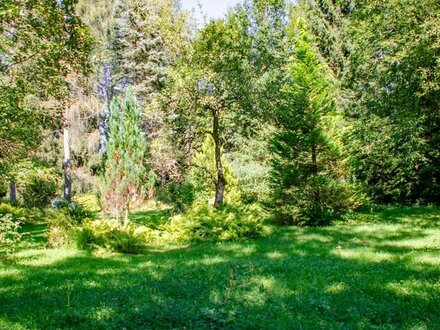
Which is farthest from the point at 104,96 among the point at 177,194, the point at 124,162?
the point at 124,162

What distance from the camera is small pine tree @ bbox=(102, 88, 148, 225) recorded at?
45.8ft

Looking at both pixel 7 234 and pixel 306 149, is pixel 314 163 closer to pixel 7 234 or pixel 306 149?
pixel 306 149

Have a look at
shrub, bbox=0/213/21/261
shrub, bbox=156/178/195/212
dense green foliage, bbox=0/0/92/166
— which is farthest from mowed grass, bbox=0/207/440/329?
shrub, bbox=156/178/195/212

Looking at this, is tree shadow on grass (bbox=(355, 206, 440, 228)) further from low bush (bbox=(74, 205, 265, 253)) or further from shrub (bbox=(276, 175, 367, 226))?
low bush (bbox=(74, 205, 265, 253))

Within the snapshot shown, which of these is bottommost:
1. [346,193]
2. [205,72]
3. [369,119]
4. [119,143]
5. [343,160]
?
[346,193]

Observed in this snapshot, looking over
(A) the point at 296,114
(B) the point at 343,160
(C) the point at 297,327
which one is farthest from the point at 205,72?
(C) the point at 297,327

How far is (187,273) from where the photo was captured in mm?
7602

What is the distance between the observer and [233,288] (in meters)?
6.34

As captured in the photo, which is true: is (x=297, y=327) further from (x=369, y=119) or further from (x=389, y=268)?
(x=369, y=119)

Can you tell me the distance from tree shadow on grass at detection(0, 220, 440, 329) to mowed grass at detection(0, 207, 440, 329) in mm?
17

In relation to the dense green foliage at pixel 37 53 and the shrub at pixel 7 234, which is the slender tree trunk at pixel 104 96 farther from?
the shrub at pixel 7 234

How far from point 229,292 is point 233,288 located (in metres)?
0.25

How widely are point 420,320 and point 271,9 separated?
2285cm

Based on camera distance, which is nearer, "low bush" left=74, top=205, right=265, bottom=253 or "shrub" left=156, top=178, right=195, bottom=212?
"low bush" left=74, top=205, right=265, bottom=253
